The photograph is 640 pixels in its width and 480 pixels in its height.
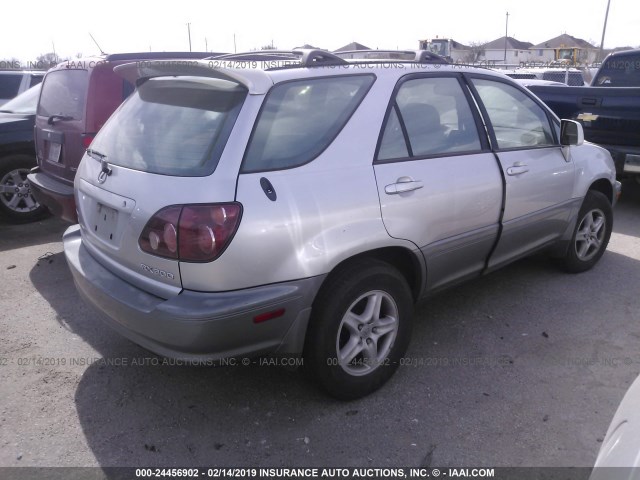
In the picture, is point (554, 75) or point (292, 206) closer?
point (292, 206)

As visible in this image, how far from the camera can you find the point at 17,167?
6.39 metres

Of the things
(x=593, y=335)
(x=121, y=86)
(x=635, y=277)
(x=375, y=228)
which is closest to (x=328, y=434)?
(x=375, y=228)

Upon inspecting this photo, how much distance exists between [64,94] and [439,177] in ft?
12.6

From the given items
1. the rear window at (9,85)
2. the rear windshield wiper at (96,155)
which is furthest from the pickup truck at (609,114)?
the rear window at (9,85)

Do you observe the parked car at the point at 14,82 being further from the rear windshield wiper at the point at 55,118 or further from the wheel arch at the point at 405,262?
the wheel arch at the point at 405,262

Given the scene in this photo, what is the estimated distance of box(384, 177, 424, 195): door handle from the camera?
2986 millimetres

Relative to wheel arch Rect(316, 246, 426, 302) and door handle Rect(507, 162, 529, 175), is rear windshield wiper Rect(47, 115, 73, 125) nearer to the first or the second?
wheel arch Rect(316, 246, 426, 302)

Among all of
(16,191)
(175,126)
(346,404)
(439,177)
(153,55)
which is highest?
(153,55)

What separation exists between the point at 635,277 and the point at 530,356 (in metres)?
1.90

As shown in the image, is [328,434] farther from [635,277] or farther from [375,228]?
[635,277]

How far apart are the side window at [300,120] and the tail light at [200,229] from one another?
23 centimetres

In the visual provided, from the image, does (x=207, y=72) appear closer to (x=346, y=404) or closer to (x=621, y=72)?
(x=346, y=404)

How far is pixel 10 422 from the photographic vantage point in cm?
295

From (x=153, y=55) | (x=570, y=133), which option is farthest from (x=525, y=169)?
(x=153, y=55)
